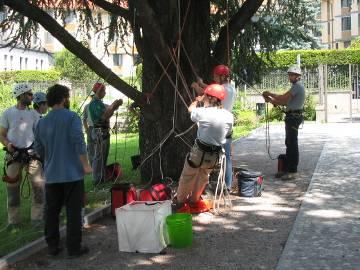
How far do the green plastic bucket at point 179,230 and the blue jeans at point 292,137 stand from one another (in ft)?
15.2

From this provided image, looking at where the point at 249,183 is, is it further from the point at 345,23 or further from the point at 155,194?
the point at 345,23

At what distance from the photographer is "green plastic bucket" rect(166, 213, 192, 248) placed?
21.4 ft

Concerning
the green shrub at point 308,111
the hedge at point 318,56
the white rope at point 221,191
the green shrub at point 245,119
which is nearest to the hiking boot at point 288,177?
the white rope at point 221,191

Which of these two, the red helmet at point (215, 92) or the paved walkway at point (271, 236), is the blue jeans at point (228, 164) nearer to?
the paved walkway at point (271, 236)

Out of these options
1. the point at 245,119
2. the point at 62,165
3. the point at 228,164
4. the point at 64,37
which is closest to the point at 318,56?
the point at 245,119

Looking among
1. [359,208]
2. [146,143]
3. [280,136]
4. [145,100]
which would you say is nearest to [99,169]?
[146,143]

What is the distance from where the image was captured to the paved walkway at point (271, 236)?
608cm

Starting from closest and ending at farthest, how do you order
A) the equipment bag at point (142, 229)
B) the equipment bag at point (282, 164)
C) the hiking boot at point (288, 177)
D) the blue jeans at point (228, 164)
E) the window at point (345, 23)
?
the equipment bag at point (142, 229) → the blue jeans at point (228, 164) → the hiking boot at point (288, 177) → the equipment bag at point (282, 164) → the window at point (345, 23)

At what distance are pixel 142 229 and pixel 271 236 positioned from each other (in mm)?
1646

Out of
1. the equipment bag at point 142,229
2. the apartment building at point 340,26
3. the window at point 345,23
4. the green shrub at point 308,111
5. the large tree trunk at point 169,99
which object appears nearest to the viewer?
the equipment bag at point 142,229

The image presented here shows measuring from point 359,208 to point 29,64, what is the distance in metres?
54.0

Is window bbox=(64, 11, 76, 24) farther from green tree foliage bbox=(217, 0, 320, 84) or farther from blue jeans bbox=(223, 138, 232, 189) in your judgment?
blue jeans bbox=(223, 138, 232, 189)

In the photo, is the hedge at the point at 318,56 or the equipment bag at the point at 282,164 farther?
the hedge at the point at 318,56

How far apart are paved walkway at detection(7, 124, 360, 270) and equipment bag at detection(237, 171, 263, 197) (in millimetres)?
139
